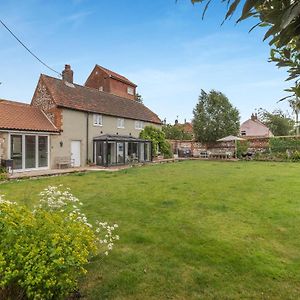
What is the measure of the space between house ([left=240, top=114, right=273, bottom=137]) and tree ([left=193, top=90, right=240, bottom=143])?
19579 mm

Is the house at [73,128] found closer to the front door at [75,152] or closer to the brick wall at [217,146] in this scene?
the front door at [75,152]

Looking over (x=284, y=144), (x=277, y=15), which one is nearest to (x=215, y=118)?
(x=284, y=144)

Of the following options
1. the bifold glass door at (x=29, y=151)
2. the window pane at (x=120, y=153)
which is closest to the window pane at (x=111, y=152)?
the window pane at (x=120, y=153)

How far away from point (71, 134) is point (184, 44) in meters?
11.6

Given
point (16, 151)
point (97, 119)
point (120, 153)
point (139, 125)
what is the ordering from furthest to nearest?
point (139, 125)
point (120, 153)
point (97, 119)
point (16, 151)

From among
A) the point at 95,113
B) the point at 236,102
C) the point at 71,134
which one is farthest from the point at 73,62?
the point at 236,102

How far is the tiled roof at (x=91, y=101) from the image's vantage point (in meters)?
22.2

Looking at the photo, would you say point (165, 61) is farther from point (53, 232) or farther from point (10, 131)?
point (53, 232)

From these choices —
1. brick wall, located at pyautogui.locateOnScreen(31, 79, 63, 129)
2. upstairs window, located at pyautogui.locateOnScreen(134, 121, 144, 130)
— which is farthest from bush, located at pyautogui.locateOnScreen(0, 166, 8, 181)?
upstairs window, located at pyautogui.locateOnScreen(134, 121, 144, 130)

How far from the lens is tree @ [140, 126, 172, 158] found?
30297 millimetres

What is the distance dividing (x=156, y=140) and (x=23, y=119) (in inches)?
599

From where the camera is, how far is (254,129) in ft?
175

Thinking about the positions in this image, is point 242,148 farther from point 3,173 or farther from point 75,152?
point 3,173

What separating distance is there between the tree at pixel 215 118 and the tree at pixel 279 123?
22463 mm
